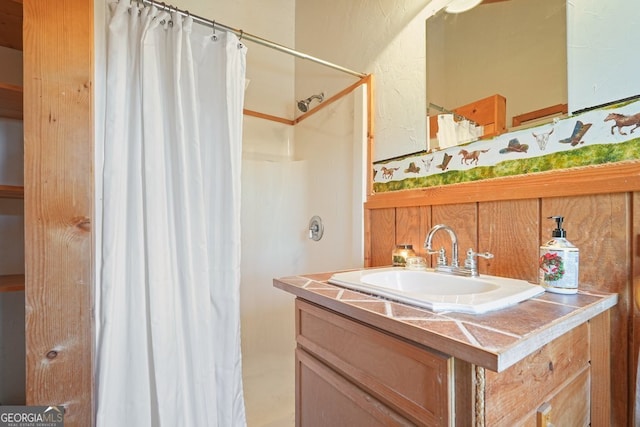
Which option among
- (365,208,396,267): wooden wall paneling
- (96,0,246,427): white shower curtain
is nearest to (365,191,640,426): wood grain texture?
(365,208,396,267): wooden wall paneling

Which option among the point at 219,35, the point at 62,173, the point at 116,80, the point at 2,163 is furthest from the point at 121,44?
the point at 2,163

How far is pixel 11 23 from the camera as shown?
36.0 inches

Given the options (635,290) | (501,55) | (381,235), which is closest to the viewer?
(635,290)

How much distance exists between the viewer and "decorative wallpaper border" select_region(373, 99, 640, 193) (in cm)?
64

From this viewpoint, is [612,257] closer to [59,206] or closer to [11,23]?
[59,206]

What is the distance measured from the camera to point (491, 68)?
885 millimetres

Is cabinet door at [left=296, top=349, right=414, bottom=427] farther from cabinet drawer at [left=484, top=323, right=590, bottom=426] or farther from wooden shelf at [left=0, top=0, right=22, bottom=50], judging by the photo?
wooden shelf at [left=0, top=0, right=22, bottom=50]

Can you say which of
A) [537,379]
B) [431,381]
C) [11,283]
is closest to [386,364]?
[431,381]

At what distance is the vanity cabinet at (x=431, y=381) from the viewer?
16.8 inches

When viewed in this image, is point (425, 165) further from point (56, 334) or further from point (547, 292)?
point (56, 334)

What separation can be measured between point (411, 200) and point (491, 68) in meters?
0.50

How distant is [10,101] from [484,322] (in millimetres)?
1450

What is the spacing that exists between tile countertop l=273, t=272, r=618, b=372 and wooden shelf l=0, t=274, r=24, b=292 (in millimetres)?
924

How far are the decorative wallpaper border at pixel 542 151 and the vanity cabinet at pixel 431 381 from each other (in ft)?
1.24
